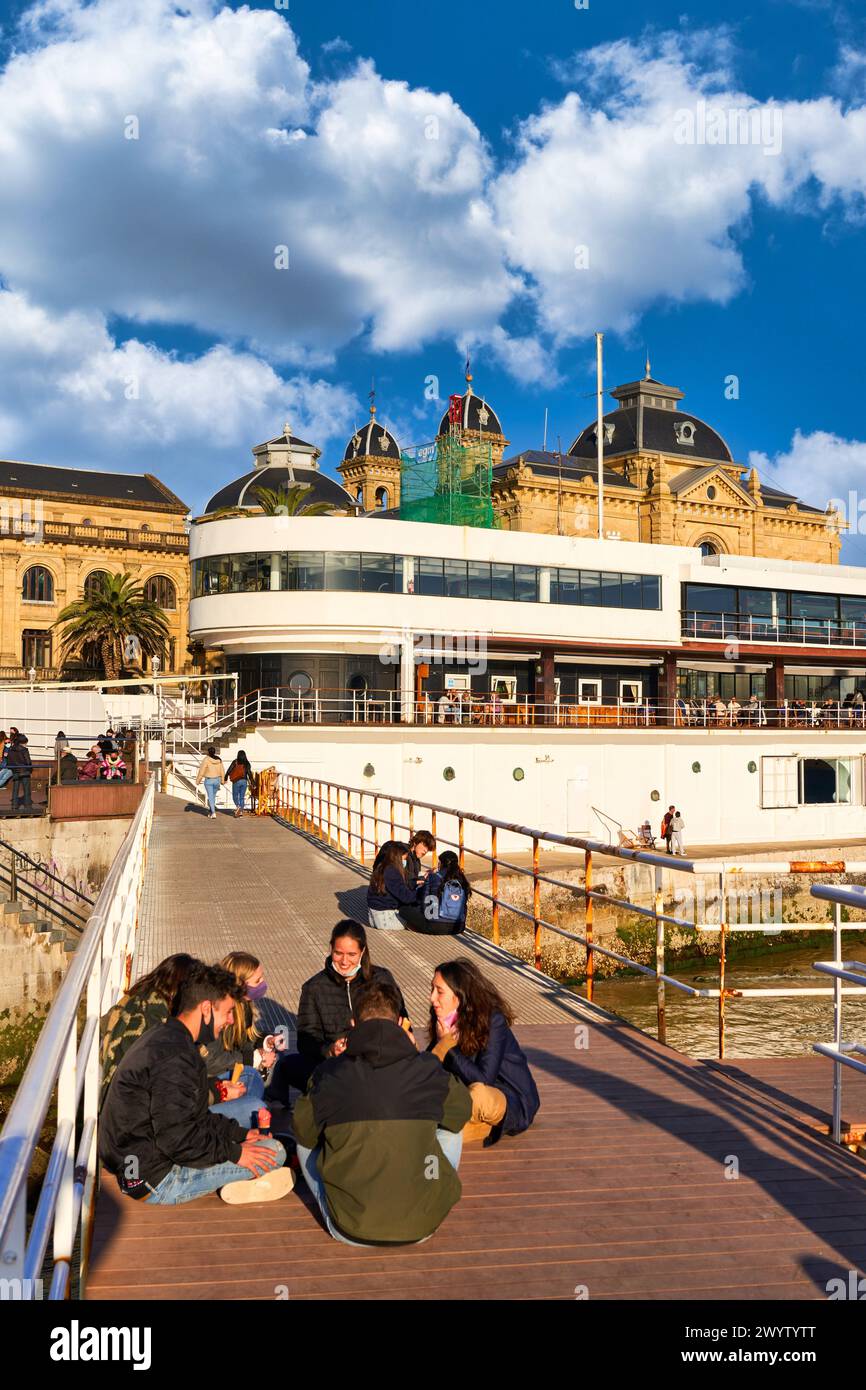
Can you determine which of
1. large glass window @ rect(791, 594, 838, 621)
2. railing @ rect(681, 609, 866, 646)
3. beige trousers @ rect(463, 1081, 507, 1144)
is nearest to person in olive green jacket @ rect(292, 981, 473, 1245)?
beige trousers @ rect(463, 1081, 507, 1144)

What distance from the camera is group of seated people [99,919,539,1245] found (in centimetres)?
485

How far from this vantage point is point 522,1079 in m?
6.32

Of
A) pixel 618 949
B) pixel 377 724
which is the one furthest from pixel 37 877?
pixel 618 949

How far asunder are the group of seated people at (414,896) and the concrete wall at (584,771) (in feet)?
61.7

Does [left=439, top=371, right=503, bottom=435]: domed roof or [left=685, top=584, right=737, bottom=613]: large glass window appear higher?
[left=439, top=371, right=503, bottom=435]: domed roof

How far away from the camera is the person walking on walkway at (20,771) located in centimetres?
2458

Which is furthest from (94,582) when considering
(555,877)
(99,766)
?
(555,877)

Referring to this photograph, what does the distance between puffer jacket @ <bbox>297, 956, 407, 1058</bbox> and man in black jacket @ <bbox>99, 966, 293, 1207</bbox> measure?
1.34 m

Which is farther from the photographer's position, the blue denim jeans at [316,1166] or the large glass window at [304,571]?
the large glass window at [304,571]

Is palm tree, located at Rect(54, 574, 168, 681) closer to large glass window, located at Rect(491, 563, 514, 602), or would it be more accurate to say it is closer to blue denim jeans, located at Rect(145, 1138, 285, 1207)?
large glass window, located at Rect(491, 563, 514, 602)

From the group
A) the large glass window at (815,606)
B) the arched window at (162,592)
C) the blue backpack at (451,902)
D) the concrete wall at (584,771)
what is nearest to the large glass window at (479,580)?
the concrete wall at (584,771)

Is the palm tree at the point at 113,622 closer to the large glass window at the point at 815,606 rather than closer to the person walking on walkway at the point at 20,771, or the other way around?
the large glass window at the point at 815,606
